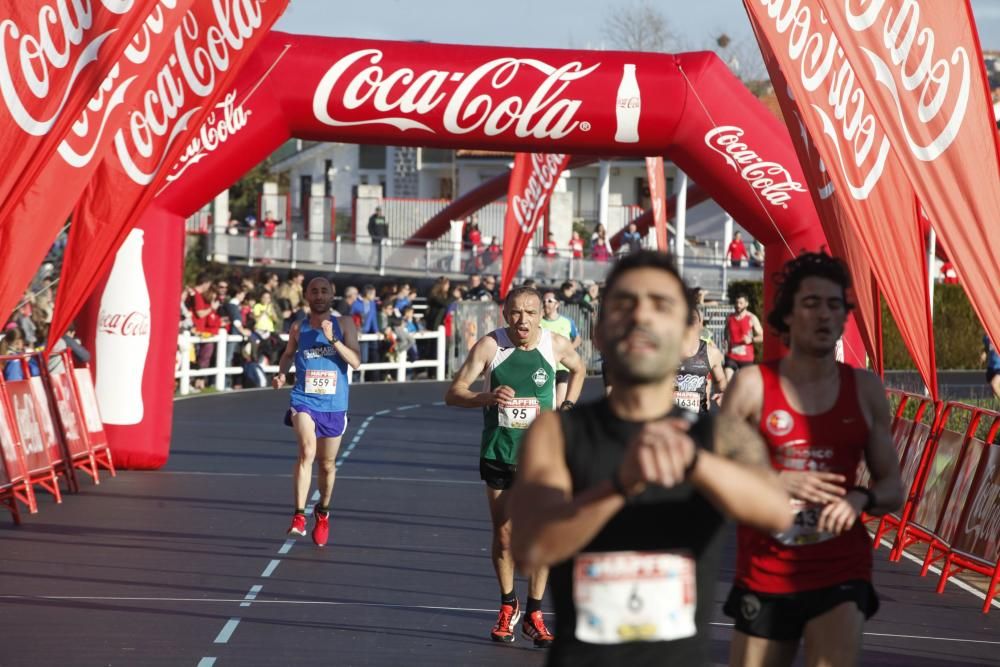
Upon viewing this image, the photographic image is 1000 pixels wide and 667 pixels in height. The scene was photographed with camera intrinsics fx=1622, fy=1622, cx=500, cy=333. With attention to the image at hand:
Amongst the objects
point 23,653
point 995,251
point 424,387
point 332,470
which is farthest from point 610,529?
point 424,387

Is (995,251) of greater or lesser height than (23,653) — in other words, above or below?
above

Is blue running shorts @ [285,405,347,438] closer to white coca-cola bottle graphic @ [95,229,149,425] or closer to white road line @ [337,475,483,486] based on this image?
white road line @ [337,475,483,486]

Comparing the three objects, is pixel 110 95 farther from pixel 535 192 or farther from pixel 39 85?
pixel 535 192

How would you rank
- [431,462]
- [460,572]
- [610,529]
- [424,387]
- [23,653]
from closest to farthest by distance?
[610,529], [23,653], [460,572], [431,462], [424,387]

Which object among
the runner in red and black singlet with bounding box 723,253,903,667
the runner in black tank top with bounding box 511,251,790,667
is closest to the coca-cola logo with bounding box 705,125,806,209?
the runner in red and black singlet with bounding box 723,253,903,667

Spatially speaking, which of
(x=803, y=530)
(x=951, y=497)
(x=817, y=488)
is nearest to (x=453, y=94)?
(x=951, y=497)

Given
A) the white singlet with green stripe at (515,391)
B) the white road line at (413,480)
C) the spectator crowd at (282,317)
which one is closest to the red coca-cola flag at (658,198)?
the spectator crowd at (282,317)

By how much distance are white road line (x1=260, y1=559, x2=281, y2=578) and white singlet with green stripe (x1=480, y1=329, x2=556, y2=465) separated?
2.28 meters

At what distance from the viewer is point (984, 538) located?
31.9 ft

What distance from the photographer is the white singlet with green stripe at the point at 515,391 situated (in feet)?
27.5

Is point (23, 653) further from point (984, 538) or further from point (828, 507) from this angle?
point (984, 538)

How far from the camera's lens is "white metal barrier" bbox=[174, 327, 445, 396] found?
2469 centimetres

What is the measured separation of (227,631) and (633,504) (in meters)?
5.49

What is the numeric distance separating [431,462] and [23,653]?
970 cm
